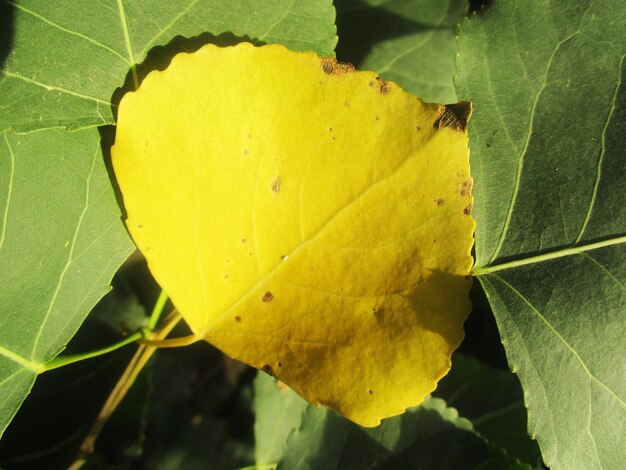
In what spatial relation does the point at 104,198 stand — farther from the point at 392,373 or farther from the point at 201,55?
the point at 392,373

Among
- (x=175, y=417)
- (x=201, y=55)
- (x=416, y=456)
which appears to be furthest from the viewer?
(x=175, y=417)

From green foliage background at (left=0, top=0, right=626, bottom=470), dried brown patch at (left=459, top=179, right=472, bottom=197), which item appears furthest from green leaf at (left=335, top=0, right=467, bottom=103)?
dried brown patch at (left=459, top=179, right=472, bottom=197)

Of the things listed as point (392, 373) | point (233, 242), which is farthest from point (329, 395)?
point (233, 242)

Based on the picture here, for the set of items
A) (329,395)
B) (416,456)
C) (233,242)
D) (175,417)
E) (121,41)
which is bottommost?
(175,417)

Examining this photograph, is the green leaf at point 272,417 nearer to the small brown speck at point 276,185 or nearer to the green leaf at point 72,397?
the green leaf at point 72,397

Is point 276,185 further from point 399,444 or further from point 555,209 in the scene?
point 399,444

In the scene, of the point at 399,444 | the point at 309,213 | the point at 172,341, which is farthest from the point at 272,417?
the point at 309,213
